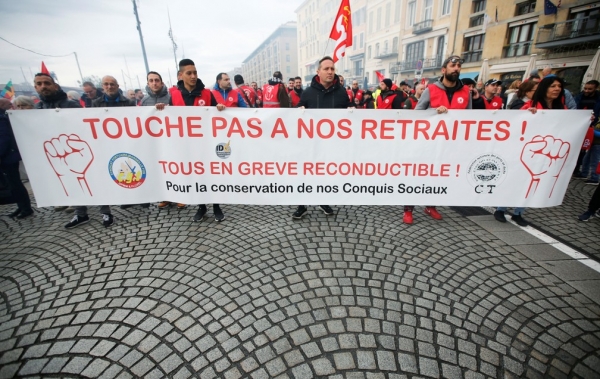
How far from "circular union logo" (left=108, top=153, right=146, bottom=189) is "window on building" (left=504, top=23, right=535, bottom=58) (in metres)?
27.0

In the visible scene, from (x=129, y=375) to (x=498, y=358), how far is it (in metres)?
2.46

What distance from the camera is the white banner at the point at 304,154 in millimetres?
3318

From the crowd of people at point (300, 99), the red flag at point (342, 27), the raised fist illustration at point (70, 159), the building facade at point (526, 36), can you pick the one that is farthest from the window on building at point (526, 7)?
the raised fist illustration at point (70, 159)

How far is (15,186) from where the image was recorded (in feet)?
15.0

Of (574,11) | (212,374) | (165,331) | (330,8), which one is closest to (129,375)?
(165,331)

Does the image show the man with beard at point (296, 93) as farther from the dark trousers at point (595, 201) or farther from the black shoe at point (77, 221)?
the dark trousers at point (595, 201)

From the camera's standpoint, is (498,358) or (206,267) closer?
(498,358)

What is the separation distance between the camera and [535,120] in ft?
10.6

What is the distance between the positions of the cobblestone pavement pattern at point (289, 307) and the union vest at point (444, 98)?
166cm

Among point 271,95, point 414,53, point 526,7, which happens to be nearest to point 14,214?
point 271,95

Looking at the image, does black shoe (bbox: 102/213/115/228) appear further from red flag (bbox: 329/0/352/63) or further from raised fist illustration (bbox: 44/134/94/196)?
red flag (bbox: 329/0/352/63)

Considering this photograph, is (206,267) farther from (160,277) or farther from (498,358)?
(498,358)

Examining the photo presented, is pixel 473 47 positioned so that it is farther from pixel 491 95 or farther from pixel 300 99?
pixel 300 99

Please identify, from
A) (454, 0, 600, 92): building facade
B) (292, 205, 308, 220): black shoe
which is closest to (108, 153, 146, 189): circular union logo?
(292, 205, 308, 220): black shoe
